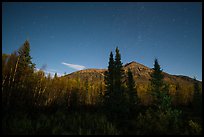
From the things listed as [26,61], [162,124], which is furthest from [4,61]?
[162,124]

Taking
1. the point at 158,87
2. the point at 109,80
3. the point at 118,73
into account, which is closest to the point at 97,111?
the point at 109,80

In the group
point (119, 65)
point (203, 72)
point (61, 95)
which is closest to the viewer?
point (203, 72)

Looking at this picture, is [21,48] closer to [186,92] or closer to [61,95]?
[61,95]

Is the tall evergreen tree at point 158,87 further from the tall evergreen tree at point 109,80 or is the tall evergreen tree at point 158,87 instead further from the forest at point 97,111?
the tall evergreen tree at point 109,80

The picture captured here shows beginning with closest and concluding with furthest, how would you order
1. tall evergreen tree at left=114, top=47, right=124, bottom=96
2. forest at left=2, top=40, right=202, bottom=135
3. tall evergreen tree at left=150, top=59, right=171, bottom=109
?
1. forest at left=2, top=40, right=202, bottom=135
2. tall evergreen tree at left=114, top=47, right=124, bottom=96
3. tall evergreen tree at left=150, top=59, right=171, bottom=109

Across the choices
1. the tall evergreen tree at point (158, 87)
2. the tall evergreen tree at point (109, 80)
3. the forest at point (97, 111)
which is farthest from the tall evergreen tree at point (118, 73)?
the tall evergreen tree at point (158, 87)

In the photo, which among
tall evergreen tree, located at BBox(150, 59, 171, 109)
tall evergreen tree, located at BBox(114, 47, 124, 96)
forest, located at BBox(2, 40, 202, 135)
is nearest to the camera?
forest, located at BBox(2, 40, 202, 135)

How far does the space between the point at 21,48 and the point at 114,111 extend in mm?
20187

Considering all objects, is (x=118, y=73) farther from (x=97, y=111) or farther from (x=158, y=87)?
(x=158, y=87)

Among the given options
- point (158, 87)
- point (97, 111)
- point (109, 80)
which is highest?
point (109, 80)

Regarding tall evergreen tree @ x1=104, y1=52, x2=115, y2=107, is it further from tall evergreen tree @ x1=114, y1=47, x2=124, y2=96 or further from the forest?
tall evergreen tree @ x1=114, y1=47, x2=124, y2=96

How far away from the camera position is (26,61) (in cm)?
2503

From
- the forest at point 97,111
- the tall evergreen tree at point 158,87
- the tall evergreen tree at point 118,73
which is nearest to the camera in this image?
the forest at point 97,111

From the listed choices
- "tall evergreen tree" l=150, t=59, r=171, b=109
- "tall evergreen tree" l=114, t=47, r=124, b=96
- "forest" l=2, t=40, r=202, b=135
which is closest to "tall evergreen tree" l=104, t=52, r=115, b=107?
"forest" l=2, t=40, r=202, b=135
